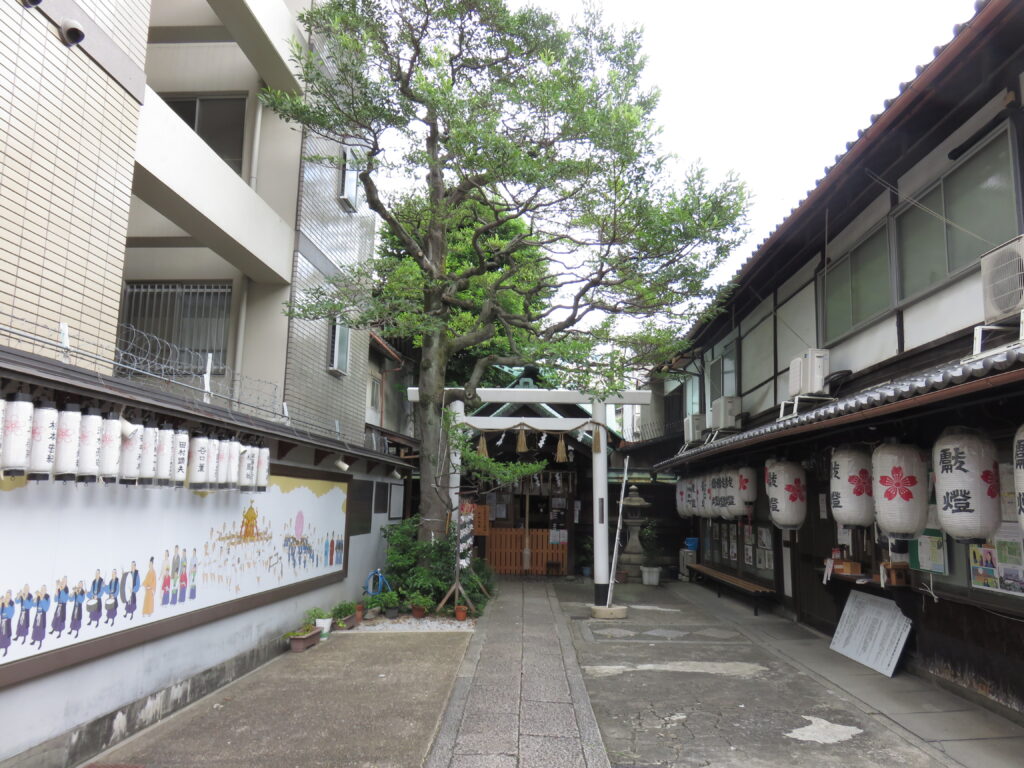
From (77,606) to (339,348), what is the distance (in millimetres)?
8865

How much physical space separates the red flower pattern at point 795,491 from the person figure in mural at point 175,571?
814cm

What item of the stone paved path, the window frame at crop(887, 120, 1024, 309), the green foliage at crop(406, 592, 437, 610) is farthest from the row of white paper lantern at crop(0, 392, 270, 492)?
the window frame at crop(887, 120, 1024, 309)

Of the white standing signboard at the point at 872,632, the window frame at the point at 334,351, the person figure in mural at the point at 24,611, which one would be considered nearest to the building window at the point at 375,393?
the window frame at the point at 334,351

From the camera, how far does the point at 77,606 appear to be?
17.3 ft

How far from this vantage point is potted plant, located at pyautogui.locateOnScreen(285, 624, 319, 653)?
9.40m

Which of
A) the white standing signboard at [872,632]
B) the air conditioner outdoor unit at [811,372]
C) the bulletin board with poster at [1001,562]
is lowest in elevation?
the white standing signboard at [872,632]

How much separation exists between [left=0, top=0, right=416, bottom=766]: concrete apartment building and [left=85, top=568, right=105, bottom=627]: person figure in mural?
0.06ft

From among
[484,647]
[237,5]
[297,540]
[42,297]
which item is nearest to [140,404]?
[42,297]

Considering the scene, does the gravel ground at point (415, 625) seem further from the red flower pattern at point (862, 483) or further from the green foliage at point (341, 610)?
the red flower pattern at point (862, 483)

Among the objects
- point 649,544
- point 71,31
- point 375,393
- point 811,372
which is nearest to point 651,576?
point 649,544

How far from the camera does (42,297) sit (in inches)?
235

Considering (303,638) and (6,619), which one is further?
(303,638)

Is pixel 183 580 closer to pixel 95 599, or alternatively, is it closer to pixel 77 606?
pixel 95 599

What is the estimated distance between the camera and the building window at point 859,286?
8992 mm
